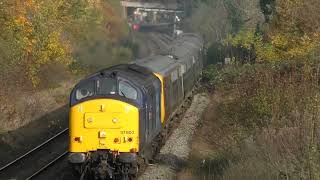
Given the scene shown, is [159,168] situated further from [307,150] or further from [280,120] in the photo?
[307,150]

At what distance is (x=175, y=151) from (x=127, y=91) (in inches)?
180

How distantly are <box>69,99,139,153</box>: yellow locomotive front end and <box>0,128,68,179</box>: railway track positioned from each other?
9.22 feet

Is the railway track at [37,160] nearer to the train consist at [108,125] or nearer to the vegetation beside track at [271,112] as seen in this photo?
the train consist at [108,125]

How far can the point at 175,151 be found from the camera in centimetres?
1842

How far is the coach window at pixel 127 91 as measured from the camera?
Answer: 47.4 ft

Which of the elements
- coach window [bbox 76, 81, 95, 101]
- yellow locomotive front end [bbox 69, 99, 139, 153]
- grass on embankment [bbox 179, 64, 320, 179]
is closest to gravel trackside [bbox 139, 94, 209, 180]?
grass on embankment [bbox 179, 64, 320, 179]

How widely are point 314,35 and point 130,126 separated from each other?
14490 millimetres

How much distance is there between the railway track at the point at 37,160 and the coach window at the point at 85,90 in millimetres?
3139

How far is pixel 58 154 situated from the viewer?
1975 cm

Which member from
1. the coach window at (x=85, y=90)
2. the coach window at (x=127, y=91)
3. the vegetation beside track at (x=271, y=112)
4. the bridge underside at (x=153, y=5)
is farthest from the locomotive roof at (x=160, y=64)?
the bridge underside at (x=153, y=5)

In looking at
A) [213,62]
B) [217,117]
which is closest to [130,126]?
[217,117]

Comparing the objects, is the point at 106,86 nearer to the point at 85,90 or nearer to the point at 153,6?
the point at 85,90

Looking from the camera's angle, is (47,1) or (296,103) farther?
(47,1)

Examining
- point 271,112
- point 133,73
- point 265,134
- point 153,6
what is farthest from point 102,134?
point 153,6
